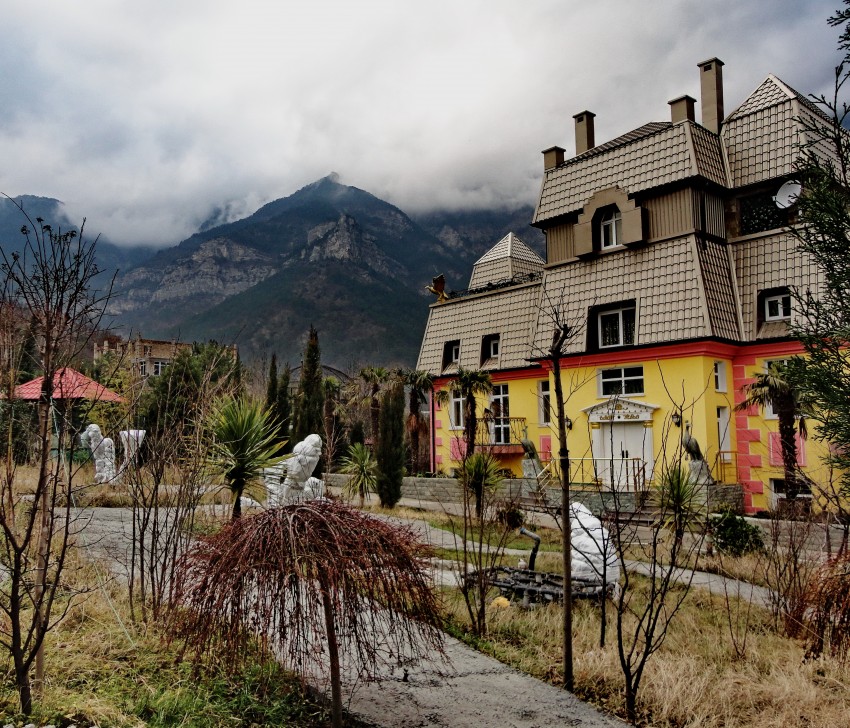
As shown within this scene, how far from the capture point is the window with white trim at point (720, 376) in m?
19.7

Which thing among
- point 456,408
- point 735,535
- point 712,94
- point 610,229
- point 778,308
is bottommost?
point 735,535

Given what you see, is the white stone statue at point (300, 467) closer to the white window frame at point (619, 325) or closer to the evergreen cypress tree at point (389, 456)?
the evergreen cypress tree at point (389, 456)

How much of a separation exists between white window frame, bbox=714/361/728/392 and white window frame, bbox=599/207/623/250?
16.3ft

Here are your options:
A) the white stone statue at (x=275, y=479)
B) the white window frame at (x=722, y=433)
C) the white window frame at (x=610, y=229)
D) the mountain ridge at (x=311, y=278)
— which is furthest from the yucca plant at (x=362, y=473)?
the mountain ridge at (x=311, y=278)

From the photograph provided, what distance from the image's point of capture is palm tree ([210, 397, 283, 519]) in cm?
902

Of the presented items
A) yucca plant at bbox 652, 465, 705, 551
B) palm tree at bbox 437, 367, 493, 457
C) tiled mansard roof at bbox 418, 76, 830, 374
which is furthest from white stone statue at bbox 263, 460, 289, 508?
palm tree at bbox 437, 367, 493, 457

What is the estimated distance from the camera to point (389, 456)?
65.4 feet

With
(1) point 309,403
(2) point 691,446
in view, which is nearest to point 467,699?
(2) point 691,446

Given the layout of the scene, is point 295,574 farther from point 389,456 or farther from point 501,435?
point 501,435

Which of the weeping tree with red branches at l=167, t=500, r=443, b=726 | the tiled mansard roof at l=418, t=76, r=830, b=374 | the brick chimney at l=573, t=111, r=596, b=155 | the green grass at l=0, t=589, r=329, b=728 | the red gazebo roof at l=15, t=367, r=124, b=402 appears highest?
the brick chimney at l=573, t=111, r=596, b=155

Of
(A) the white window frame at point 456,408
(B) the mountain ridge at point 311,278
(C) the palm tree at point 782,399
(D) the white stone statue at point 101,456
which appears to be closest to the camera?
(C) the palm tree at point 782,399

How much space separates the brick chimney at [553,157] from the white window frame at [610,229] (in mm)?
4087

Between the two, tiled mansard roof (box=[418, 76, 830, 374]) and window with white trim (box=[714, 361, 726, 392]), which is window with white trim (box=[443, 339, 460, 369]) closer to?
tiled mansard roof (box=[418, 76, 830, 374])

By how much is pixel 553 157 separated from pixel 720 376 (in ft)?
34.4
